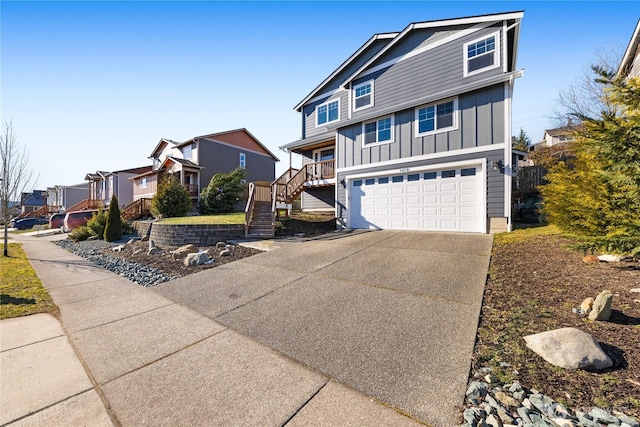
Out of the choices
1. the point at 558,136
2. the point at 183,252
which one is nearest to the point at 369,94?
the point at 183,252

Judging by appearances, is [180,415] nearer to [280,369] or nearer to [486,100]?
[280,369]

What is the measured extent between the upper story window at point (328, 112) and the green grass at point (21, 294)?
48.1 feet

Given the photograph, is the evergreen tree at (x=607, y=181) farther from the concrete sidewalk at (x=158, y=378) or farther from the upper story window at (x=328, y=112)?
the upper story window at (x=328, y=112)

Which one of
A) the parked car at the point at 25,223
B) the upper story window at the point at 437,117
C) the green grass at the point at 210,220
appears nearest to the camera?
the upper story window at the point at 437,117

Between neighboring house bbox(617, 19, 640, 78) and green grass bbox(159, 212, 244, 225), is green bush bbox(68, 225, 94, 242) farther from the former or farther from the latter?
neighboring house bbox(617, 19, 640, 78)

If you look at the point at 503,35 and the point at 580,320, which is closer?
the point at 580,320

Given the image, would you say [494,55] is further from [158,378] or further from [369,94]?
[158,378]

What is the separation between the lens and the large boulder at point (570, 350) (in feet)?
7.86

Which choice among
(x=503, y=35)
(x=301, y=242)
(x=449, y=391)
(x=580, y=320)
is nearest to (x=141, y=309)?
(x=449, y=391)

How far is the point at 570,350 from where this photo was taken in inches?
98.7

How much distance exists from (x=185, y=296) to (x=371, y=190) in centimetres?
886

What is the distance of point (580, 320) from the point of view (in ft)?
10.5

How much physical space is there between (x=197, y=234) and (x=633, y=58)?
2099 centimetres

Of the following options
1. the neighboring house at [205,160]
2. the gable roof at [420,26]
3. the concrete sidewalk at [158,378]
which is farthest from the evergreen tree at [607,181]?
the neighboring house at [205,160]
